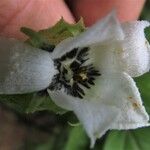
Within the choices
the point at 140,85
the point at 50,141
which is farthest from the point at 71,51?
the point at 50,141

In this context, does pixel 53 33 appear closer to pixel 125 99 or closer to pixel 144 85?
pixel 125 99

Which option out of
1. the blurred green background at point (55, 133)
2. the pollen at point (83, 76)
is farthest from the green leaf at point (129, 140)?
the pollen at point (83, 76)

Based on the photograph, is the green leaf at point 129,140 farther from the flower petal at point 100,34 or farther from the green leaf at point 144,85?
the flower petal at point 100,34

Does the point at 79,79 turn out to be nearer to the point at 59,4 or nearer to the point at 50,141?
the point at 59,4

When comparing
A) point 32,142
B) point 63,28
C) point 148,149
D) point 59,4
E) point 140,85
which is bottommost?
point 32,142

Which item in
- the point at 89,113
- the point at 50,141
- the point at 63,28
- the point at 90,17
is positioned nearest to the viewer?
the point at 89,113

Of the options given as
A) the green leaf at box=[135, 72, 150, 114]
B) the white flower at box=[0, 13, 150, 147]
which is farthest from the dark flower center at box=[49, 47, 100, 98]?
the green leaf at box=[135, 72, 150, 114]

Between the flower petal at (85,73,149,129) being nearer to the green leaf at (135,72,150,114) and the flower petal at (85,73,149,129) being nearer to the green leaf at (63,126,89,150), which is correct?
the green leaf at (135,72,150,114)
